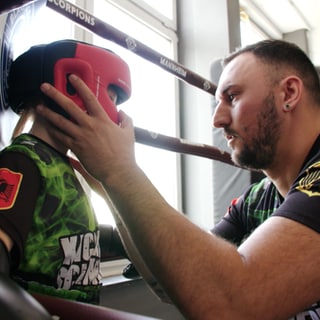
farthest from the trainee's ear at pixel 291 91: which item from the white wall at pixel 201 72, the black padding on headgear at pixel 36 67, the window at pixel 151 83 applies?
the white wall at pixel 201 72

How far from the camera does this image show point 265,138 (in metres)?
0.85

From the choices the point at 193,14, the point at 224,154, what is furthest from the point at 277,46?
the point at 193,14

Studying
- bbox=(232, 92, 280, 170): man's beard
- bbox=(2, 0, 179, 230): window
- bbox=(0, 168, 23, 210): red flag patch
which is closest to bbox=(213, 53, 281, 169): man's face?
bbox=(232, 92, 280, 170): man's beard

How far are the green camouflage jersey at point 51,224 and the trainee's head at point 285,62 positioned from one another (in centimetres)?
53

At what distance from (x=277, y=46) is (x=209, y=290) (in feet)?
2.25

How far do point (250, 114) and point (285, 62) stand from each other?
179 millimetres

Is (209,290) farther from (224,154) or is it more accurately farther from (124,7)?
(124,7)

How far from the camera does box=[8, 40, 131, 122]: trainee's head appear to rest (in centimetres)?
58

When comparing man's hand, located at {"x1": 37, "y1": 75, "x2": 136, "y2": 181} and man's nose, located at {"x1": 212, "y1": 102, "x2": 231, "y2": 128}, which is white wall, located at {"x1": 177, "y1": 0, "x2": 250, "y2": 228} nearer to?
man's nose, located at {"x1": 212, "y1": 102, "x2": 231, "y2": 128}

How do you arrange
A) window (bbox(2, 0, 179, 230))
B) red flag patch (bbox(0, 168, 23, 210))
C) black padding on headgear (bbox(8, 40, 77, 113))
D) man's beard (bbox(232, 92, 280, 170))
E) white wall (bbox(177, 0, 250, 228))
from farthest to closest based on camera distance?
white wall (bbox(177, 0, 250, 228)) < window (bbox(2, 0, 179, 230)) < man's beard (bbox(232, 92, 280, 170)) < black padding on headgear (bbox(8, 40, 77, 113)) < red flag patch (bbox(0, 168, 23, 210))

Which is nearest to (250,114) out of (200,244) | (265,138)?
(265,138)

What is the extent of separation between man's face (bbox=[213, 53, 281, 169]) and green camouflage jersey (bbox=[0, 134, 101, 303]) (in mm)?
399

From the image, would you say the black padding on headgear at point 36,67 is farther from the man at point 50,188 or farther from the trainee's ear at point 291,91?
the trainee's ear at point 291,91

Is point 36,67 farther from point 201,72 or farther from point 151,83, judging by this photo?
point 201,72
